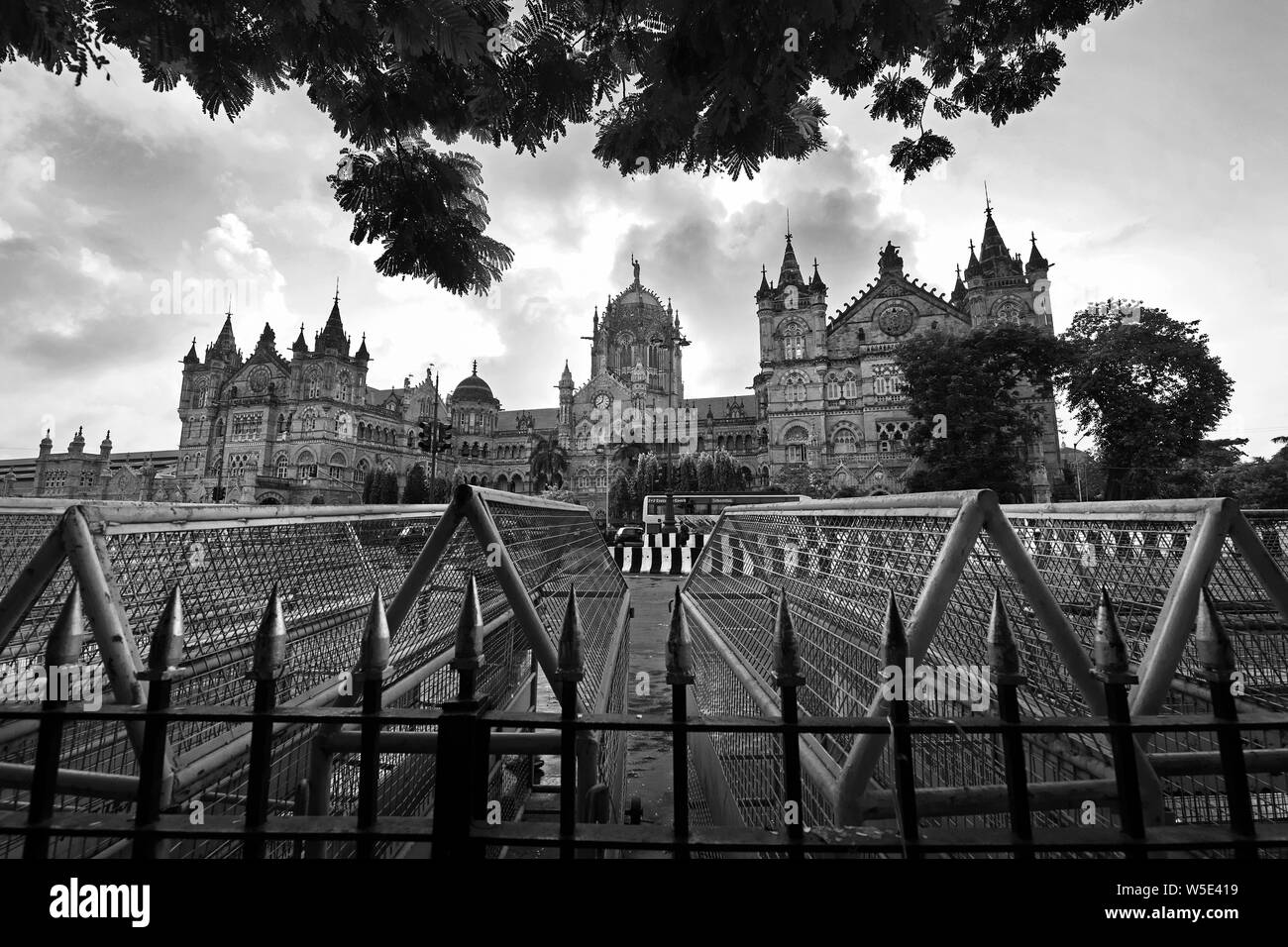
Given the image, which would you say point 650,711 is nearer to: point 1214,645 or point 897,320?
point 1214,645

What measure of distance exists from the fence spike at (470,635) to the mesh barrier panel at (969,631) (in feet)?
5.15

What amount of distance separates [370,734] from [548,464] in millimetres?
52951

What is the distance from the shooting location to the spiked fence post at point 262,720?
1.32 metres

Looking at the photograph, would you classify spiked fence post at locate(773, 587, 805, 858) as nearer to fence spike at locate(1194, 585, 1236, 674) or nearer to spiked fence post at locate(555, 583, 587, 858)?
spiked fence post at locate(555, 583, 587, 858)

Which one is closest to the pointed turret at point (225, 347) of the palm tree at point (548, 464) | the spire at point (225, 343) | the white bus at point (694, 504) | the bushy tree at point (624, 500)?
the spire at point (225, 343)

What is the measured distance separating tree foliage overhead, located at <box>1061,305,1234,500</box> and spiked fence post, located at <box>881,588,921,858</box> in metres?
36.5

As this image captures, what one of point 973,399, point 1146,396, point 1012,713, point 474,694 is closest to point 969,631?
point 1012,713

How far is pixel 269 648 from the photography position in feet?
4.42

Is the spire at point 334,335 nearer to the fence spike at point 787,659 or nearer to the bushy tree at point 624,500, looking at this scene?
the bushy tree at point 624,500

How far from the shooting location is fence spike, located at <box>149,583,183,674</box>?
4.33 ft

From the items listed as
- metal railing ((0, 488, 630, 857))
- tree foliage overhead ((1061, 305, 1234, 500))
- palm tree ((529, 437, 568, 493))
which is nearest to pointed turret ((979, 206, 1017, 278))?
tree foliage overhead ((1061, 305, 1234, 500))

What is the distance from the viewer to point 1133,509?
6.55 feet

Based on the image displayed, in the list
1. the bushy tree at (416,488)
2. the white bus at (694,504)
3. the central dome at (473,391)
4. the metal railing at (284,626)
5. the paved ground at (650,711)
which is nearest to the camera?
the metal railing at (284,626)
